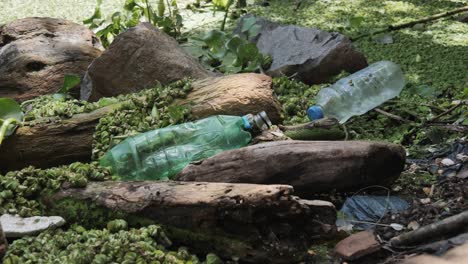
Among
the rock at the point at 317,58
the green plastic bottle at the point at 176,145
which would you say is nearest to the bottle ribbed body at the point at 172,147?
the green plastic bottle at the point at 176,145

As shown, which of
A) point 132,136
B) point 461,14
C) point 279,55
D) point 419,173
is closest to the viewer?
point 419,173

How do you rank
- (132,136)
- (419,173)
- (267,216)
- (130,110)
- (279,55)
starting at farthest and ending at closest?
(279,55) < (130,110) < (132,136) < (419,173) < (267,216)

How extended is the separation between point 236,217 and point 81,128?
4.18 ft

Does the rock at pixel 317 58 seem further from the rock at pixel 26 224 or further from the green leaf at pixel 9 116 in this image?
the rock at pixel 26 224

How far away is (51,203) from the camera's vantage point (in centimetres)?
263

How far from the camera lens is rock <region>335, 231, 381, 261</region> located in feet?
7.54

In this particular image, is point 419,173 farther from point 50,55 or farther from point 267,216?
point 50,55

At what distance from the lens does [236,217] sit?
88.9 inches

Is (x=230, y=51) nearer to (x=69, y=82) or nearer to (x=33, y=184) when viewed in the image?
(x=69, y=82)

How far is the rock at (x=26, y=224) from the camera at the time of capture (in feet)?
8.08

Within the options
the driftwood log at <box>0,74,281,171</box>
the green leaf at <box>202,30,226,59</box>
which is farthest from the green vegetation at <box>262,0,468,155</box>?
the green leaf at <box>202,30,226,59</box>

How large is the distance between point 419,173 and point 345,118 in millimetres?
642

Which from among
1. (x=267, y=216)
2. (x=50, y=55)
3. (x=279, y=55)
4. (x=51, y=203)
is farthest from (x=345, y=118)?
(x=50, y=55)

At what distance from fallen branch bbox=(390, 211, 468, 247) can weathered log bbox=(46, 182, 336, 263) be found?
0.93 ft
